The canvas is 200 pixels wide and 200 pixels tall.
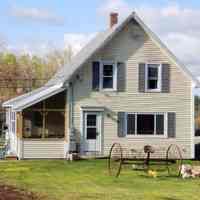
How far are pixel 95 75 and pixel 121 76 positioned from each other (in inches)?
57.6

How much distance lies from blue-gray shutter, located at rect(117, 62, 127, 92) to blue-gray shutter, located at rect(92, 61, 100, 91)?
3.72ft

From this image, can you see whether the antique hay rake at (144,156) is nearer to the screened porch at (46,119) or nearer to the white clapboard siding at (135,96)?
the white clapboard siding at (135,96)

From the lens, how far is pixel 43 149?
1366 inches

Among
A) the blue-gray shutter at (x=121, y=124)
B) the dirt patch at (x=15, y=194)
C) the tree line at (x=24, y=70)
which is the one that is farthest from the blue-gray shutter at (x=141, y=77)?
the tree line at (x=24, y=70)

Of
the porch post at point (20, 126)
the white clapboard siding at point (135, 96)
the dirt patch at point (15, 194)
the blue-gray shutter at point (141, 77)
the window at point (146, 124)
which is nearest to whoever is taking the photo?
the dirt patch at point (15, 194)

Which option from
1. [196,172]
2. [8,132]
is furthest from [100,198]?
[8,132]

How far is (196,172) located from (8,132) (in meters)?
21.0

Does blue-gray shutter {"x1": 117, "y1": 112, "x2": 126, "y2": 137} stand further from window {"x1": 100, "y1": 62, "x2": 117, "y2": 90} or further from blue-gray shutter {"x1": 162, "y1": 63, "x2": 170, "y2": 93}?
blue-gray shutter {"x1": 162, "y1": 63, "x2": 170, "y2": 93}

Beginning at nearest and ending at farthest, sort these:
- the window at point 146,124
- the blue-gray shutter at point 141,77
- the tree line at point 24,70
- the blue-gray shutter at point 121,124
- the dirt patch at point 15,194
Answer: the dirt patch at point 15,194 < the blue-gray shutter at point 121,124 < the window at point 146,124 < the blue-gray shutter at point 141,77 < the tree line at point 24,70

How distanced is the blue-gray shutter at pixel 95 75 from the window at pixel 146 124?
7.74 feet

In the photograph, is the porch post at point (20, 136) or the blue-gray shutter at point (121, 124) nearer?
the porch post at point (20, 136)

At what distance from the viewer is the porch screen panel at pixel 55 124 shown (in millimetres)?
35500

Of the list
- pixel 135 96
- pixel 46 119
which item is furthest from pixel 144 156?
pixel 46 119

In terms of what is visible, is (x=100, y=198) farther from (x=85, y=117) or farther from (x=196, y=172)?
(x=85, y=117)
